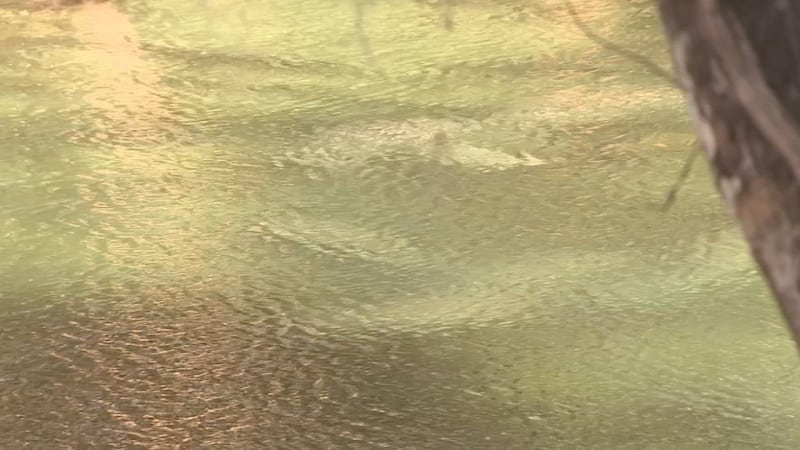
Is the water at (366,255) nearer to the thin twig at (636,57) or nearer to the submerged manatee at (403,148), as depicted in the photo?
the submerged manatee at (403,148)

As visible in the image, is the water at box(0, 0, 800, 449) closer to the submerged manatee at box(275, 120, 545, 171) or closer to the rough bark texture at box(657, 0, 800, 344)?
the submerged manatee at box(275, 120, 545, 171)

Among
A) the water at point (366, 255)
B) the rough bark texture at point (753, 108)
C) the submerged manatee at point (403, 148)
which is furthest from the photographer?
the submerged manatee at point (403, 148)

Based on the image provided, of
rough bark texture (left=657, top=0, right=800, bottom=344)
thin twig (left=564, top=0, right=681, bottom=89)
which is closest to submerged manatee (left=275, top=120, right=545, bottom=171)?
thin twig (left=564, top=0, right=681, bottom=89)

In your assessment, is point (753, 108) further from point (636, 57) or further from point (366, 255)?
point (366, 255)

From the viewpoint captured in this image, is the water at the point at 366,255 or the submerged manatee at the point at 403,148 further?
the submerged manatee at the point at 403,148

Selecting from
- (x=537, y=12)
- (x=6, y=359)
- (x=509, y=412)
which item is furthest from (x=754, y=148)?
(x=537, y=12)

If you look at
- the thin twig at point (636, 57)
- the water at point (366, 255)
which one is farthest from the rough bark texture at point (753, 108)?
the water at point (366, 255)
